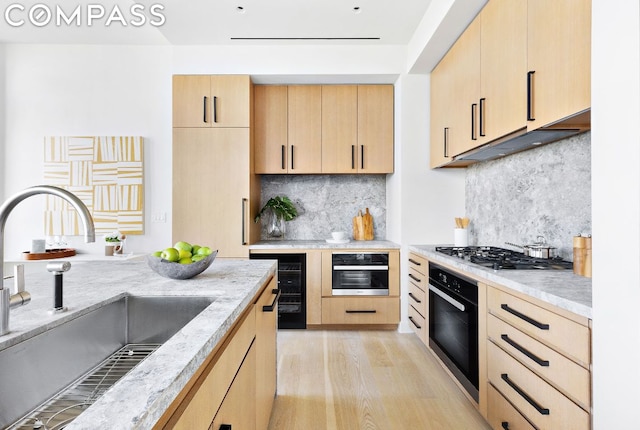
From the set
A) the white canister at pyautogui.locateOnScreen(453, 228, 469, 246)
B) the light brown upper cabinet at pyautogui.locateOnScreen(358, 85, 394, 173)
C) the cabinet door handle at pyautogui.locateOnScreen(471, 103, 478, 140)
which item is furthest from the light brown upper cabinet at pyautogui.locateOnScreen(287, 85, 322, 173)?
the cabinet door handle at pyautogui.locateOnScreen(471, 103, 478, 140)

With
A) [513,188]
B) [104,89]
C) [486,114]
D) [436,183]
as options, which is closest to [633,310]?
[486,114]

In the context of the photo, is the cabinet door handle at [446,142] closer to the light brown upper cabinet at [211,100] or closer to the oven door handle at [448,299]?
the oven door handle at [448,299]

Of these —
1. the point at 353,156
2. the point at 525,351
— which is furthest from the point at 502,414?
the point at 353,156

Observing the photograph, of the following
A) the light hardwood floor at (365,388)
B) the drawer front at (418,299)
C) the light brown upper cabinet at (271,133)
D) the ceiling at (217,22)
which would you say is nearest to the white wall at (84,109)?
the ceiling at (217,22)

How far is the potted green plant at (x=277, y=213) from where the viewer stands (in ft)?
13.1

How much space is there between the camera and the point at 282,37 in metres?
3.36

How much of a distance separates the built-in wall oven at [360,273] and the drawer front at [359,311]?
0.22 feet

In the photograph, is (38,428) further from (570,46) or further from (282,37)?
(282,37)

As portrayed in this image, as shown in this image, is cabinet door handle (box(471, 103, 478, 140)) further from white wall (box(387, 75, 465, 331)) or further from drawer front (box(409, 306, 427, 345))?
drawer front (box(409, 306, 427, 345))

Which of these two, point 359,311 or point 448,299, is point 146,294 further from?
point 359,311

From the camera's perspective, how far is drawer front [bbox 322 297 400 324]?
352 cm

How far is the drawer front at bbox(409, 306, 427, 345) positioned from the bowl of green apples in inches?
80.1

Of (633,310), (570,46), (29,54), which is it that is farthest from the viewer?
(29,54)

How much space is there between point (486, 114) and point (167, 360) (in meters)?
2.32
